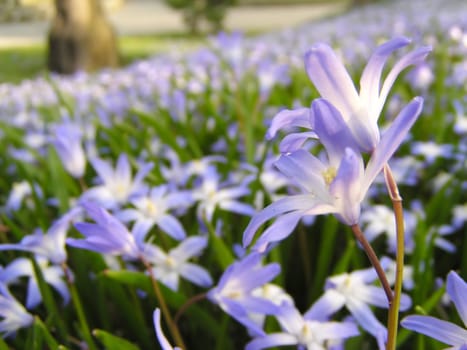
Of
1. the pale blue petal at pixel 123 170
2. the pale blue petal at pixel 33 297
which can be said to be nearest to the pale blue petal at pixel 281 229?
the pale blue petal at pixel 33 297

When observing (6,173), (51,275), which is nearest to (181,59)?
(6,173)

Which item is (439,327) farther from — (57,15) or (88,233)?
(57,15)

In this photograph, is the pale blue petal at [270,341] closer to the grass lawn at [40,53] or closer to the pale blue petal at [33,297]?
the pale blue petal at [33,297]

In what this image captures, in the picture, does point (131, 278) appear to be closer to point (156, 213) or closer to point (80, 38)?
point (156, 213)

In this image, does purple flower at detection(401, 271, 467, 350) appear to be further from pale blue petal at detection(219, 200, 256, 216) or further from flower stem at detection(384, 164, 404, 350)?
pale blue petal at detection(219, 200, 256, 216)

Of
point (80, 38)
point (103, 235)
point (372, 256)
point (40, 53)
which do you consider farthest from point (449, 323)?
point (40, 53)

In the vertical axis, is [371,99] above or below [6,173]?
above
